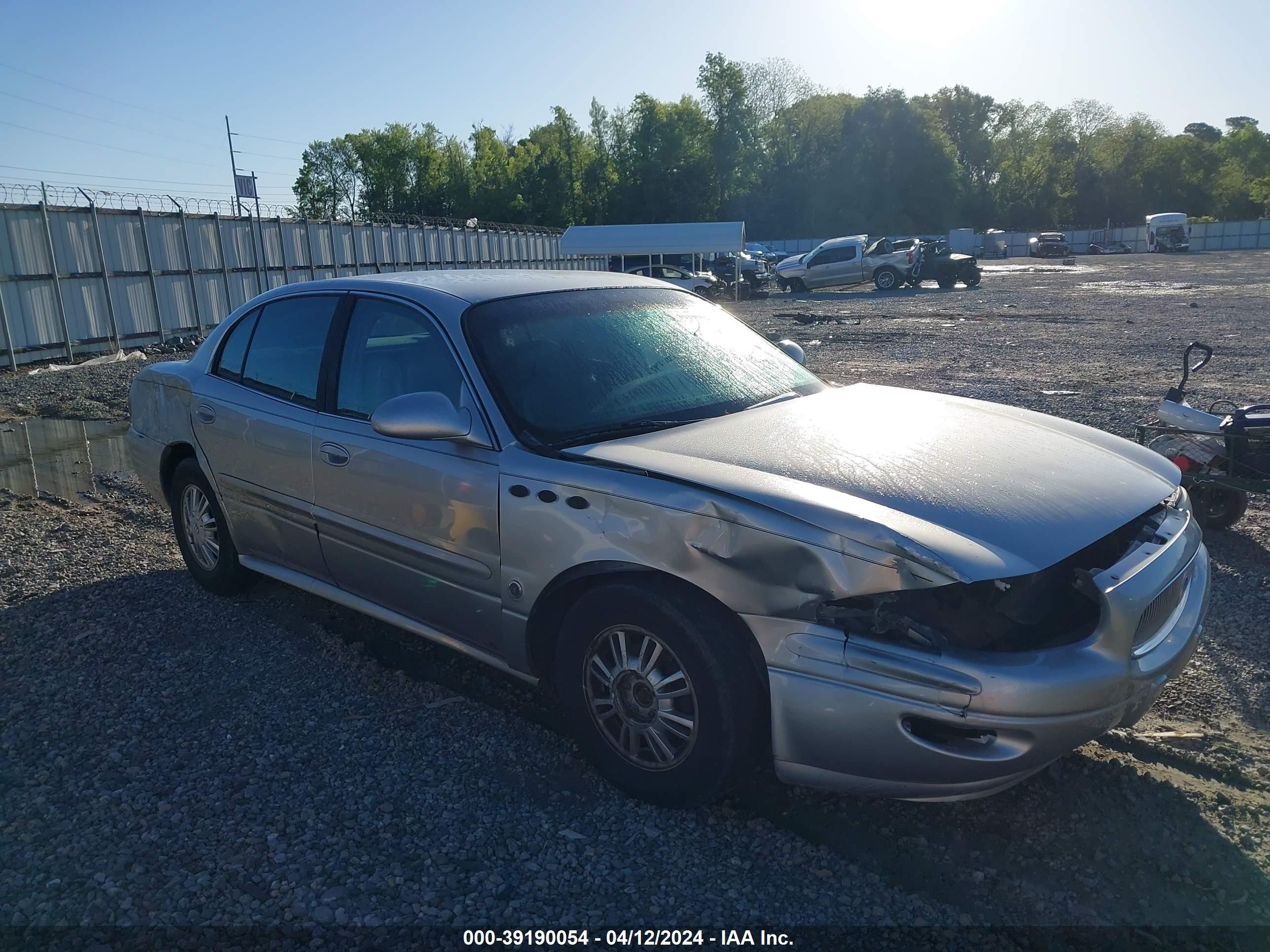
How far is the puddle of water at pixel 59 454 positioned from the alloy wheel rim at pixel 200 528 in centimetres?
278

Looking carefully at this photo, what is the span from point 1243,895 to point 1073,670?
780 millimetres

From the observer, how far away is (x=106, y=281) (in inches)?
733

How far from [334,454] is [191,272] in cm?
1982

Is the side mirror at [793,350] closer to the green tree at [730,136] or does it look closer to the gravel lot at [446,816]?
the gravel lot at [446,816]

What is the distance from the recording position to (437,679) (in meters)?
4.05

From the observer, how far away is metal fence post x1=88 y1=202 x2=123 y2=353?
18391 mm

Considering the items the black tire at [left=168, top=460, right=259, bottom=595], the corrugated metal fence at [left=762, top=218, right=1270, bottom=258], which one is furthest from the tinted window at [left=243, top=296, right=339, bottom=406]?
the corrugated metal fence at [left=762, top=218, right=1270, bottom=258]

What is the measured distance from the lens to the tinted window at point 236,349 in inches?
186

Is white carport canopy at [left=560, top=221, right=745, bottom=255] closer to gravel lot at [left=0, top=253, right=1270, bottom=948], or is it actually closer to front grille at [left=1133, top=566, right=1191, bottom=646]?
gravel lot at [left=0, top=253, right=1270, bottom=948]

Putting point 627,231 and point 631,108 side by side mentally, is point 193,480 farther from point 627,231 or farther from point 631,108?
point 631,108

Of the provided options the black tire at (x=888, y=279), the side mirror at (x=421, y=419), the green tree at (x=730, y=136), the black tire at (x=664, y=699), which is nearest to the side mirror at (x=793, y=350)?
the side mirror at (x=421, y=419)

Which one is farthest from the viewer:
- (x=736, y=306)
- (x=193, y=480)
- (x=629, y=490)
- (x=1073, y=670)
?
(x=736, y=306)

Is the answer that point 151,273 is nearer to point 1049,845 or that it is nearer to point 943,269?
point 1049,845

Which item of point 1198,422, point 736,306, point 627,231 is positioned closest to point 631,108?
point 627,231
